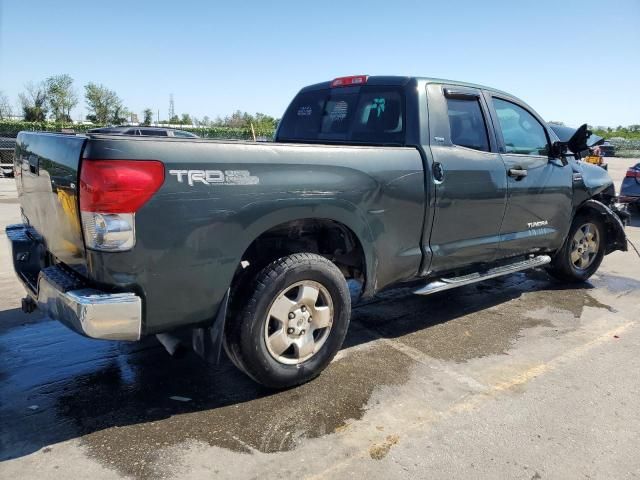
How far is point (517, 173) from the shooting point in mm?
4473

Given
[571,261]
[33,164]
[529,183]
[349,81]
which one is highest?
[349,81]

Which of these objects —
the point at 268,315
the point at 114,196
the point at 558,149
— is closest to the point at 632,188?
the point at 558,149

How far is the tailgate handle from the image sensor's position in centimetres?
309

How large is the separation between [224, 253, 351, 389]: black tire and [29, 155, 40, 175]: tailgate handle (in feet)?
4.69

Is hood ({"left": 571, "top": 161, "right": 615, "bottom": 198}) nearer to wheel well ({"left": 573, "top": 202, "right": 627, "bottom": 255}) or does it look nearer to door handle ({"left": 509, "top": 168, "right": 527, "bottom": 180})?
wheel well ({"left": 573, "top": 202, "right": 627, "bottom": 255})

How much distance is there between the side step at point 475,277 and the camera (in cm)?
395

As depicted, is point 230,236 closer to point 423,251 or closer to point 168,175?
point 168,175

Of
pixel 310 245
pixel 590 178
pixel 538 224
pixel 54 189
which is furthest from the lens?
pixel 590 178

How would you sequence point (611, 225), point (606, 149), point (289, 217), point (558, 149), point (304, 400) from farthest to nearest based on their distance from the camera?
point (606, 149) < point (611, 225) < point (558, 149) < point (304, 400) < point (289, 217)

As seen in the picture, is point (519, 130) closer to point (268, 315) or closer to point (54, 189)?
point (268, 315)

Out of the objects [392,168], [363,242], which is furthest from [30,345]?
[392,168]

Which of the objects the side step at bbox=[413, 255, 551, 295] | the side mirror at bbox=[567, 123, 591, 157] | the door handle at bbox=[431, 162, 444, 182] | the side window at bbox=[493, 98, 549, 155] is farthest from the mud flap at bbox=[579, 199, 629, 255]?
the door handle at bbox=[431, 162, 444, 182]

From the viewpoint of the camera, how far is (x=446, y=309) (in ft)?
16.2

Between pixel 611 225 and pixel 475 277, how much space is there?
8.42ft
